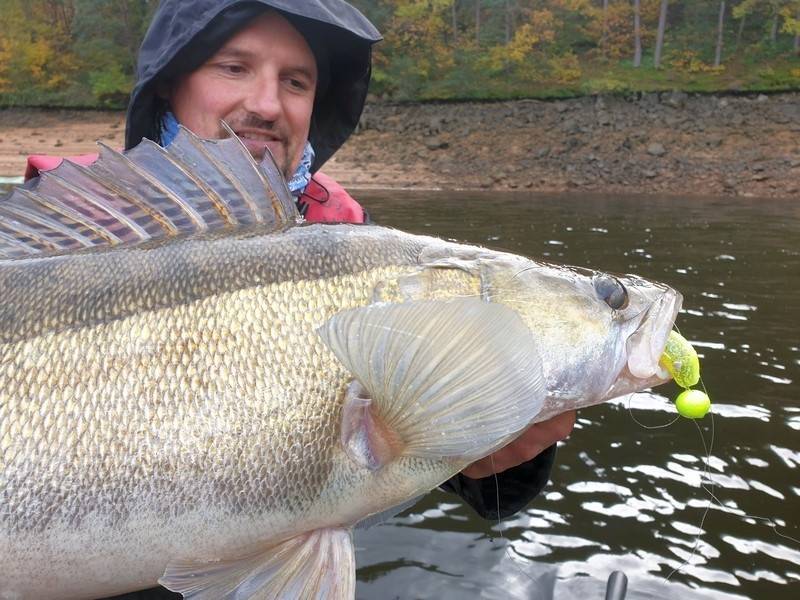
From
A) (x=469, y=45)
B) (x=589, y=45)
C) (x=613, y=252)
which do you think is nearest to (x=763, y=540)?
(x=613, y=252)

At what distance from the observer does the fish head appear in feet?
5.77

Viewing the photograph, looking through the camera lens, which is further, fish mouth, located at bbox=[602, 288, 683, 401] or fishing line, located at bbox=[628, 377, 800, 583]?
fishing line, located at bbox=[628, 377, 800, 583]

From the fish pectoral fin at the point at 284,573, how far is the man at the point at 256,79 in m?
1.01

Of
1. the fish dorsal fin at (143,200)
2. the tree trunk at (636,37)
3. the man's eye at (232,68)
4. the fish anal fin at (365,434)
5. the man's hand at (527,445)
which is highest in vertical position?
the tree trunk at (636,37)

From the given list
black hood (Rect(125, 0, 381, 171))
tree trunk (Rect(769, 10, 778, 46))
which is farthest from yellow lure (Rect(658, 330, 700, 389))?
tree trunk (Rect(769, 10, 778, 46))

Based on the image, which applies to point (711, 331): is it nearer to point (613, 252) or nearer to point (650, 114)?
point (613, 252)

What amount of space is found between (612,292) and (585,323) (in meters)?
0.13

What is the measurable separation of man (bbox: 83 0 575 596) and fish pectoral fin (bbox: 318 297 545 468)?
1.01 metres

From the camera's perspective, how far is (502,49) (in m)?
30.7

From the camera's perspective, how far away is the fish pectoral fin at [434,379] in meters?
1.60

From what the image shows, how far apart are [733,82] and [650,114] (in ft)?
16.1

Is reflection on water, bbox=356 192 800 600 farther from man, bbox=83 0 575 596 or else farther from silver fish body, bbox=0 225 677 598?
silver fish body, bbox=0 225 677 598

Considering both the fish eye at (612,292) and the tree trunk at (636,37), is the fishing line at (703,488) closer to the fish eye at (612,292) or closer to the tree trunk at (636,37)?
the fish eye at (612,292)

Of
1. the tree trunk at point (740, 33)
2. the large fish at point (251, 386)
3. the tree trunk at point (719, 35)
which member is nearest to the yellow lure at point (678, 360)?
the large fish at point (251, 386)
